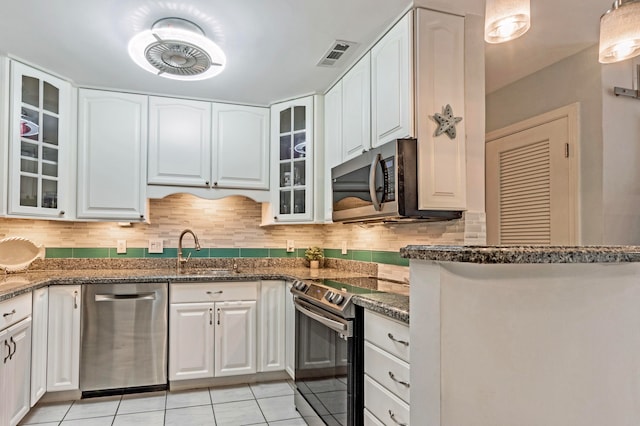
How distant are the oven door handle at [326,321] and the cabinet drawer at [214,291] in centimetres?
63

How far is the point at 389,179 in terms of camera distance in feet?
7.42

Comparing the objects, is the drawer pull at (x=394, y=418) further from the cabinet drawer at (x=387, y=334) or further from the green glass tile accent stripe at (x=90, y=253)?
the green glass tile accent stripe at (x=90, y=253)

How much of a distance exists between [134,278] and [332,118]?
191 centimetres

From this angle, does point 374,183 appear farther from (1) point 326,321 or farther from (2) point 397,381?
(2) point 397,381

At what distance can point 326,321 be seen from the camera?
227cm

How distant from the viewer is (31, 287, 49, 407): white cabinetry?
2.68 meters

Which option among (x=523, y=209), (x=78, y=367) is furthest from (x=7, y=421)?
(x=523, y=209)

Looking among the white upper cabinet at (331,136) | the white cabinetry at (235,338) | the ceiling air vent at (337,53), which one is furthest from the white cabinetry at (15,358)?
the ceiling air vent at (337,53)

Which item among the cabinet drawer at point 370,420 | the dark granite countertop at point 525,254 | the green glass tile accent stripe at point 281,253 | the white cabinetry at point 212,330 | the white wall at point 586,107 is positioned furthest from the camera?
the green glass tile accent stripe at point 281,253

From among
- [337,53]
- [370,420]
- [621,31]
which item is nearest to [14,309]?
[370,420]

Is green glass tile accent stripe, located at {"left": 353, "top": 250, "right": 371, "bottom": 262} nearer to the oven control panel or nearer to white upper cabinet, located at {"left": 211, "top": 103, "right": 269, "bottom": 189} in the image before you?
the oven control panel

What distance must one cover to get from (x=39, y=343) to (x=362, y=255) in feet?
7.67

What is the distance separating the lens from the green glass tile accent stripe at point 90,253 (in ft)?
11.4

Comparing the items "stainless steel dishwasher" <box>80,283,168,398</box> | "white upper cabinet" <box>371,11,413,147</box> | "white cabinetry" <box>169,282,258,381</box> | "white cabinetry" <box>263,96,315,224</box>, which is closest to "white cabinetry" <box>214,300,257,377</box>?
"white cabinetry" <box>169,282,258,381</box>
